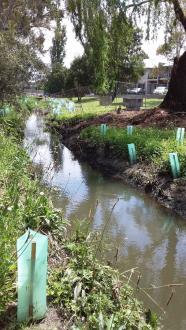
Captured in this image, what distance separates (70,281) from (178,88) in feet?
51.3

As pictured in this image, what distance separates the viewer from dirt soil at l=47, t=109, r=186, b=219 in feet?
34.0

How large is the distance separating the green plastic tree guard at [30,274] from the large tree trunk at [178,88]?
15.7 m

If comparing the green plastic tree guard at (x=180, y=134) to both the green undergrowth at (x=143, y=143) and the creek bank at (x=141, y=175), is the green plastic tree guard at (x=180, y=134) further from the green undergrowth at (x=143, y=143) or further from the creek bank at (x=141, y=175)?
the creek bank at (x=141, y=175)

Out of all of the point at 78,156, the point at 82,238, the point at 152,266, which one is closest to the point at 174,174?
the point at 152,266

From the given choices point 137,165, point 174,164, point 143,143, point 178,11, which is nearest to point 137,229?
point 174,164

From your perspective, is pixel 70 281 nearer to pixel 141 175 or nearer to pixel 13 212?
pixel 13 212

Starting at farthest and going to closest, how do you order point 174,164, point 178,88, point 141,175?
1. point 178,88
2. point 141,175
3. point 174,164

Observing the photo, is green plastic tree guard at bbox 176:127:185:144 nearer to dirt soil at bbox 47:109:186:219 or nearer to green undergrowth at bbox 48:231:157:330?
dirt soil at bbox 47:109:186:219

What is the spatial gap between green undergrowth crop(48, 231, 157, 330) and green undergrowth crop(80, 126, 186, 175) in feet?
20.7

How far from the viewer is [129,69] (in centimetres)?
4631

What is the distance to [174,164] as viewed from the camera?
420 inches

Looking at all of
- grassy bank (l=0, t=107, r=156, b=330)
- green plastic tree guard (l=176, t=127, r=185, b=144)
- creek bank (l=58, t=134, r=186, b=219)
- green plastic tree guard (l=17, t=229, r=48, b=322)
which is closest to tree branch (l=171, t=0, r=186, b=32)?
creek bank (l=58, t=134, r=186, b=219)

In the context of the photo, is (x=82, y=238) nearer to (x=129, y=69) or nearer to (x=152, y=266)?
(x=152, y=266)

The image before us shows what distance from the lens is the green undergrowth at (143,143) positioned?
11778mm
